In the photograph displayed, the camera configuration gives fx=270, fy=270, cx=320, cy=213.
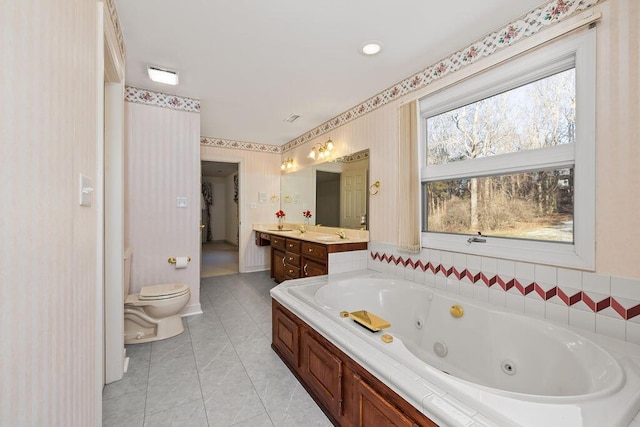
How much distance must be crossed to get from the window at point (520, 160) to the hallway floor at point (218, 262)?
3.75m

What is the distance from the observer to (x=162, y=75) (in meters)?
2.43

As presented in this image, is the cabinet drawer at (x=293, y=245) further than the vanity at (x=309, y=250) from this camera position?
Yes

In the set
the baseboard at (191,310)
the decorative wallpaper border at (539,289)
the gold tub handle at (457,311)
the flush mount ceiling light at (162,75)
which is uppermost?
the flush mount ceiling light at (162,75)

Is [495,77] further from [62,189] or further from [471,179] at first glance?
[62,189]

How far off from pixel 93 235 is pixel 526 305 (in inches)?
93.7

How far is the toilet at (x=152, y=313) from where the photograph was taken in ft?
7.75

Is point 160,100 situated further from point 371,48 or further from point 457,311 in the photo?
point 457,311

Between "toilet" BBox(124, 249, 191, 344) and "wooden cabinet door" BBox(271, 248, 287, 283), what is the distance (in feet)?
4.80

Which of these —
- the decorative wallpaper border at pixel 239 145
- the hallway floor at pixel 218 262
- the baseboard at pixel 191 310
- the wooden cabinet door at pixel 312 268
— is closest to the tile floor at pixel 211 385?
the baseboard at pixel 191 310

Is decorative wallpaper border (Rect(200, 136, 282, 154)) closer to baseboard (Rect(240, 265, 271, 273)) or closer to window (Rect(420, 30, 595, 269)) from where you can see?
baseboard (Rect(240, 265, 271, 273))

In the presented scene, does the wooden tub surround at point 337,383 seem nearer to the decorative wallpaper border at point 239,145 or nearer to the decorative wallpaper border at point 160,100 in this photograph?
the decorative wallpaper border at point 160,100

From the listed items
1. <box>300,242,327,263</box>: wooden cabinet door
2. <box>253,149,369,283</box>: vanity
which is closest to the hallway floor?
<box>253,149,369,283</box>: vanity

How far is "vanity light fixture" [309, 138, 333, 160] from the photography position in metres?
3.66

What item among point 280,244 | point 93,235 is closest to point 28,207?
point 93,235
